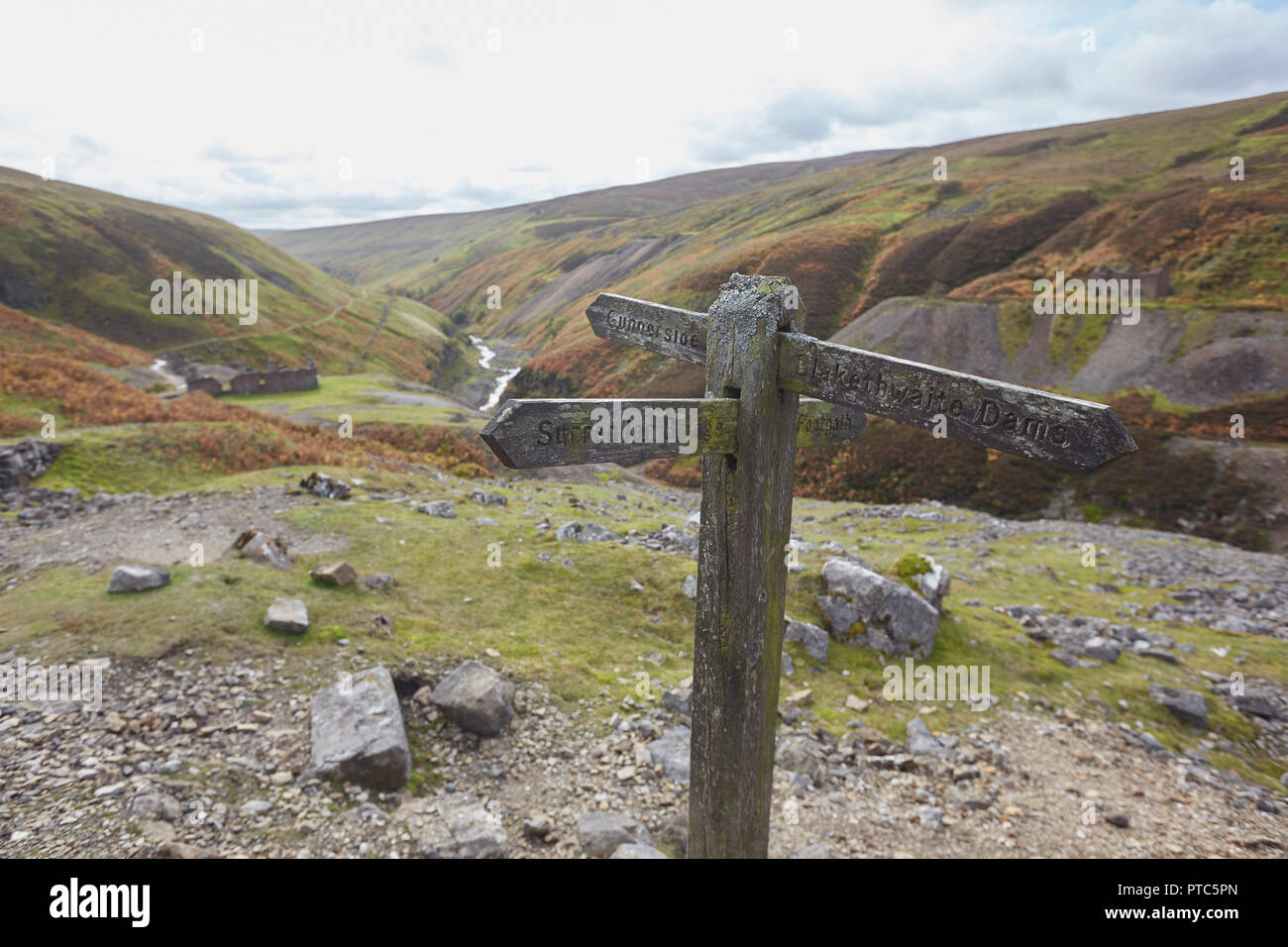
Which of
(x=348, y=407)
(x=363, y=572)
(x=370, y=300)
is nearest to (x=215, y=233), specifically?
(x=370, y=300)

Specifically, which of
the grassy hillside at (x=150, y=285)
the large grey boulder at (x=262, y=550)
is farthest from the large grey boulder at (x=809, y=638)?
the grassy hillside at (x=150, y=285)

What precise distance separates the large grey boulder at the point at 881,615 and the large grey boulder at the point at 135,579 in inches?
435

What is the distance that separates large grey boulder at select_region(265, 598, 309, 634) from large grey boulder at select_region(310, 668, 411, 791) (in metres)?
1.55

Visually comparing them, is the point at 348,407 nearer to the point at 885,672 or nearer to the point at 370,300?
the point at 885,672

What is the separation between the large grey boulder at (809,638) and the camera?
10695 millimetres

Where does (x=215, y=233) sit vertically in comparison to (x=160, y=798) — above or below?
above

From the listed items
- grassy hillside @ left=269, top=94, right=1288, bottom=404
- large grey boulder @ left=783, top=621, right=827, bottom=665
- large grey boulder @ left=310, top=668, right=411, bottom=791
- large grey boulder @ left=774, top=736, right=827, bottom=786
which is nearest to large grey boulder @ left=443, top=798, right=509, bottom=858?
large grey boulder @ left=310, top=668, right=411, bottom=791

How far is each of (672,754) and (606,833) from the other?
1729 mm

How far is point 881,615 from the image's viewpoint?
37.1 feet

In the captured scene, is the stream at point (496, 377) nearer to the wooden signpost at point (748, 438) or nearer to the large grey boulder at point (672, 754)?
the large grey boulder at point (672, 754)

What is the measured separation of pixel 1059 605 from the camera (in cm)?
1448

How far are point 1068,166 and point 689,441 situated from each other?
308 ft

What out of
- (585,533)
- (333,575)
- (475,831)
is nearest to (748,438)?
(475,831)

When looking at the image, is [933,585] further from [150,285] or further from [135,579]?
[150,285]
